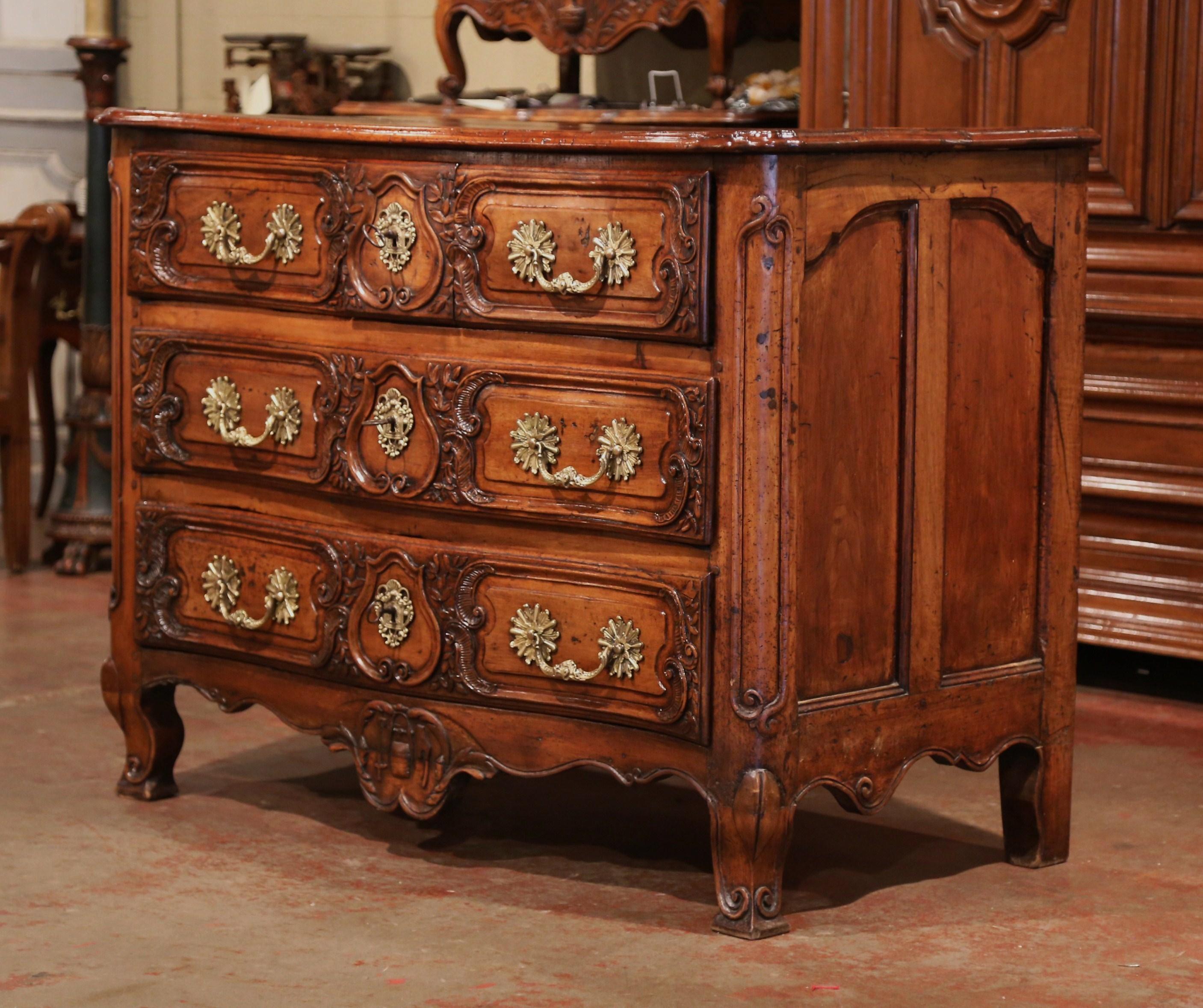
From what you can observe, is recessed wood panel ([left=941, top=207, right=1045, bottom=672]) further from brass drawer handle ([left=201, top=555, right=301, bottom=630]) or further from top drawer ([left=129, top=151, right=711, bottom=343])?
brass drawer handle ([left=201, top=555, right=301, bottom=630])

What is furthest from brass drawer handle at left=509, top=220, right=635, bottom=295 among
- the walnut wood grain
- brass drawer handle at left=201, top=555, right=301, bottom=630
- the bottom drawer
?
the walnut wood grain

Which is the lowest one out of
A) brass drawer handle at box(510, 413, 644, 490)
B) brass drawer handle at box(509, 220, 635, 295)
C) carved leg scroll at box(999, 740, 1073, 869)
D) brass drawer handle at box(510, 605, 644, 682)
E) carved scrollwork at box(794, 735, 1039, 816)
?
carved leg scroll at box(999, 740, 1073, 869)

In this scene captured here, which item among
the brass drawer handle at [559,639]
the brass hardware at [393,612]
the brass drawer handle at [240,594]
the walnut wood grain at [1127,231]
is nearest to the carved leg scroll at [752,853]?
the brass drawer handle at [559,639]

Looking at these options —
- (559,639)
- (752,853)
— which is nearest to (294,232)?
(559,639)

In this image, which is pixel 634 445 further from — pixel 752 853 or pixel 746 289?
pixel 752 853

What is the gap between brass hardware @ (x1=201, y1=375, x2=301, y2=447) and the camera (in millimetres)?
3057

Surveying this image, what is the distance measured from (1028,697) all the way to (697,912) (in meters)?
0.63

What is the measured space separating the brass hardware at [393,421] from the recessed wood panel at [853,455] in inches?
25.5

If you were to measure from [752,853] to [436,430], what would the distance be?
2.60ft

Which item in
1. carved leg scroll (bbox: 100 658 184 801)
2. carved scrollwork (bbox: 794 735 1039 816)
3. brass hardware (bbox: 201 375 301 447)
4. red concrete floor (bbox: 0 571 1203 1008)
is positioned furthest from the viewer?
carved leg scroll (bbox: 100 658 184 801)

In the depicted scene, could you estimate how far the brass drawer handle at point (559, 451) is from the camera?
269 cm

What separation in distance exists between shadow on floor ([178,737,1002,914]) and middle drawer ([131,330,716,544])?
60 cm

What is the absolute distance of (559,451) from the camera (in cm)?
277

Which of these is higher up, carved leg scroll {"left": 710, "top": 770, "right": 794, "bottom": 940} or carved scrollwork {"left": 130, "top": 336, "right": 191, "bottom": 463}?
carved scrollwork {"left": 130, "top": 336, "right": 191, "bottom": 463}
